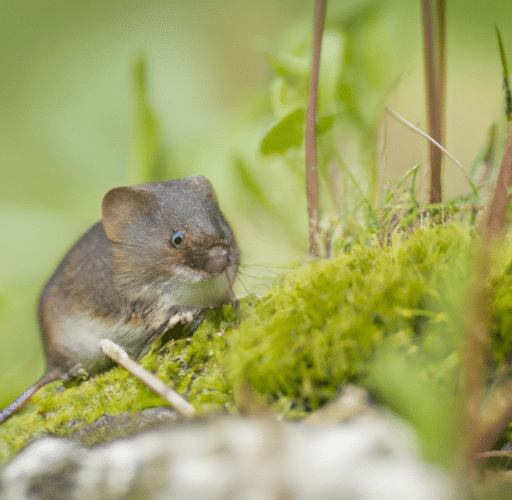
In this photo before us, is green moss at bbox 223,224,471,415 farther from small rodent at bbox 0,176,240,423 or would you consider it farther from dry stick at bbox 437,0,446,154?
dry stick at bbox 437,0,446,154

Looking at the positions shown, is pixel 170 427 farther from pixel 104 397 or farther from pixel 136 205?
pixel 136 205

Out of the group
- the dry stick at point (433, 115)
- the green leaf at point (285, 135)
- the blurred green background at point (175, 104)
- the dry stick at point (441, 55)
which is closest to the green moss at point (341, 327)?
the dry stick at point (433, 115)

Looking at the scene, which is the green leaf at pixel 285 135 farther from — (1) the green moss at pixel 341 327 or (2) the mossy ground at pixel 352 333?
(1) the green moss at pixel 341 327

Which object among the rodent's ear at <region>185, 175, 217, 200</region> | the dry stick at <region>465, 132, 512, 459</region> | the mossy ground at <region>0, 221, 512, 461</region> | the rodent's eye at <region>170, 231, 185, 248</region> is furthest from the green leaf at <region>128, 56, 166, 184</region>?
the dry stick at <region>465, 132, 512, 459</region>

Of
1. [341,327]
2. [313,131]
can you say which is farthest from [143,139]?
[341,327]

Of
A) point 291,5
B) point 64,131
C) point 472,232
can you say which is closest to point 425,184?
point 472,232

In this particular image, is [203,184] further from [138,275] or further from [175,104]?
[175,104]

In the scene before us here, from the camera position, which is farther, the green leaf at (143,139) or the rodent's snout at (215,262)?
the green leaf at (143,139)
